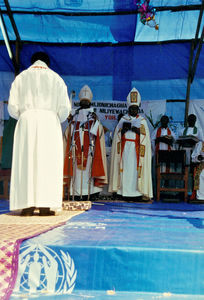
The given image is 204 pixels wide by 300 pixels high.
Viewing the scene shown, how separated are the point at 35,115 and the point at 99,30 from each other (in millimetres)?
3972

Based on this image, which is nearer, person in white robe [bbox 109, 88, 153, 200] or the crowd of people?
the crowd of people

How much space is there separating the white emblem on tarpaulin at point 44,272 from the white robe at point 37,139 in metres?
1.60

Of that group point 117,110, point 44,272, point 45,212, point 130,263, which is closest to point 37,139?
point 45,212

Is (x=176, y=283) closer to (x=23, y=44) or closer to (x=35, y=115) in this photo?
(x=35, y=115)

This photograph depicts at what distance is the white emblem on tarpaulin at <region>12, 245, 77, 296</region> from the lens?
2180 mm

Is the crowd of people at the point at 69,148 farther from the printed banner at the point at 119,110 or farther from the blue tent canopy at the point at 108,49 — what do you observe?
the blue tent canopy at the point at 108,49

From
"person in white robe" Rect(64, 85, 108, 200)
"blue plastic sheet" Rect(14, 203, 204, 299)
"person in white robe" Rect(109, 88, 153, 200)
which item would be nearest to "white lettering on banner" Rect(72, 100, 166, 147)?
"person in white robe" Rect(109, 88, 153, 200)

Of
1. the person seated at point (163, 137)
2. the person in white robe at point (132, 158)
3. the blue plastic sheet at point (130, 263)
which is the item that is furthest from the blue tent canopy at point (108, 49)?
the blue plastic sheet at point (130, 263)

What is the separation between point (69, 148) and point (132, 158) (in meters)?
1.20

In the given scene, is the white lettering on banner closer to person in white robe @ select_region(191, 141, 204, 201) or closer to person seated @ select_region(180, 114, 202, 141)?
person seated @ select_region(180, 114, 202, 141)

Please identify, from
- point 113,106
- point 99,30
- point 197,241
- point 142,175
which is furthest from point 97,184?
point 197,241

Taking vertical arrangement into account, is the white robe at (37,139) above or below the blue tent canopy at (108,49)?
below

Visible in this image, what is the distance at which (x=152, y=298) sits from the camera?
6.80 ft

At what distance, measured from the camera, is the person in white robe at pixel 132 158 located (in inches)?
251
